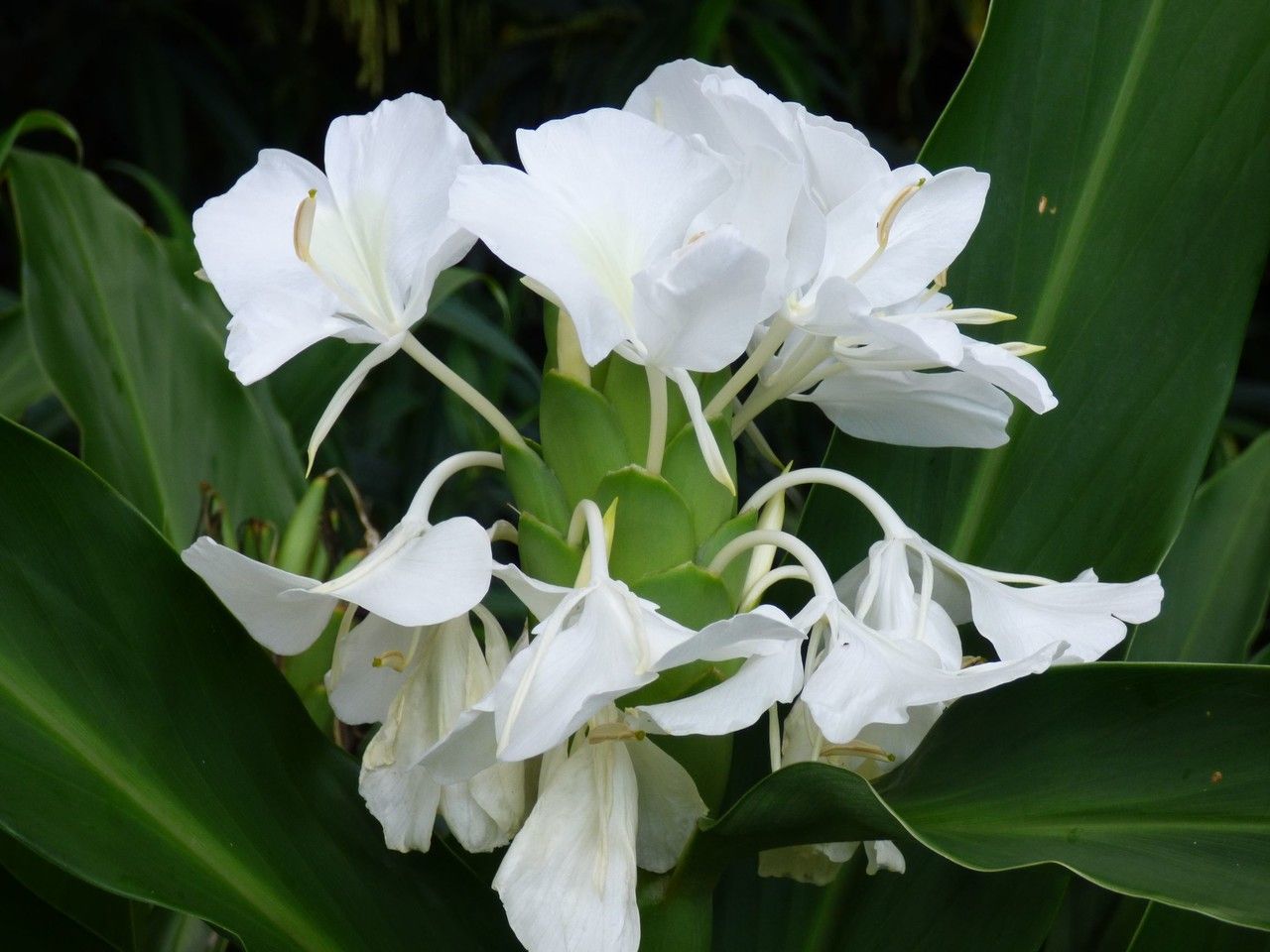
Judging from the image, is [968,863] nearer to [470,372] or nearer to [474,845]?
[474,845]

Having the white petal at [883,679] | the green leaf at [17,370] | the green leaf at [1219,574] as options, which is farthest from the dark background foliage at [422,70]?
the white petal at [883,679]

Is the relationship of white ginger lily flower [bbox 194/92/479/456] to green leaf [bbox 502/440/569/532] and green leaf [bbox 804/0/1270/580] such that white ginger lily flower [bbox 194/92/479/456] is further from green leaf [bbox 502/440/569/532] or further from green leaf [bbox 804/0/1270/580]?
green leaf [bbox 804/0/1270/580]

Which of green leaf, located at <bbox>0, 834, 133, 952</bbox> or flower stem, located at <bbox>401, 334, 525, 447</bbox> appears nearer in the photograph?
flower stem, located at <bbox>401, 334, 525, 447</bbox>

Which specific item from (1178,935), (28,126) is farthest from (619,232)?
(28,126)

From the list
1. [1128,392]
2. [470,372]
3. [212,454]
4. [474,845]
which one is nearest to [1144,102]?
[1128,392]

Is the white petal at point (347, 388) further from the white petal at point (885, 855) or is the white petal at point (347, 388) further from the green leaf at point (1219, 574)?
the green leaf at point (1219, 574)

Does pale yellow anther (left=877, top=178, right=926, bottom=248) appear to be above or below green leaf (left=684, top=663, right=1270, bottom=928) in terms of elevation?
above

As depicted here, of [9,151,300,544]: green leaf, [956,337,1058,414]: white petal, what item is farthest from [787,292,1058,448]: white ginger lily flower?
[9,151,300,544]: green leaf
